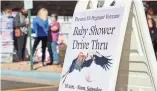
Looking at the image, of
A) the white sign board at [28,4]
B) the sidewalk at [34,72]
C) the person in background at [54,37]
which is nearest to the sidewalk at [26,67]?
the sidewalk at [34,72]

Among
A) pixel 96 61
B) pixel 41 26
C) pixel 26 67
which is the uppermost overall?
pixel 41 26

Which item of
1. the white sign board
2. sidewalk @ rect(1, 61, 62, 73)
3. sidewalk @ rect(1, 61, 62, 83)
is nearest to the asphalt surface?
sidewalk @ rect(1, 61, 62, 83)

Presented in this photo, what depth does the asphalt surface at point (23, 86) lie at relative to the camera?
10.9 meters

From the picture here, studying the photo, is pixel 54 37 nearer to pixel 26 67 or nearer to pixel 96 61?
pixel 26 67

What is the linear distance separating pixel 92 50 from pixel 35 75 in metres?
8.37

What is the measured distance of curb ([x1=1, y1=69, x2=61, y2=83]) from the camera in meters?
12.7

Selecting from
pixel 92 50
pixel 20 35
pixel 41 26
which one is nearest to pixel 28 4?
pixel 41 26

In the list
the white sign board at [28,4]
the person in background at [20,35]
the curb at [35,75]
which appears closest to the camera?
the curb at [35,75]

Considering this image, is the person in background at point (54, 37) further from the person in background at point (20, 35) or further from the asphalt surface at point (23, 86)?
the asphalt surface at point (23, 86)

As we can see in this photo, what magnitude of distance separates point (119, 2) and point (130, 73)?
0.73m

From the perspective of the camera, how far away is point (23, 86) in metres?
11.6

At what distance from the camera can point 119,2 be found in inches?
197

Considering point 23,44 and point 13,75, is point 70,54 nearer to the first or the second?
point 13,75

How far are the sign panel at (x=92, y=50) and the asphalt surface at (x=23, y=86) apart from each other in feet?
17.6
